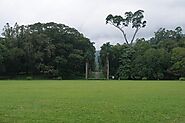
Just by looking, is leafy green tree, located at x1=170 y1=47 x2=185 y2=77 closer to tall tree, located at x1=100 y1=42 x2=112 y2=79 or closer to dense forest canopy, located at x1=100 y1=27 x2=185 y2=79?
dense forest canopy, located at x1=100 y1=27 x2=185 y2=79

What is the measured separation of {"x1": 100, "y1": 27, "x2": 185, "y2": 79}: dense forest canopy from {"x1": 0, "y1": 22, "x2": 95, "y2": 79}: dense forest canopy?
21.3 feet

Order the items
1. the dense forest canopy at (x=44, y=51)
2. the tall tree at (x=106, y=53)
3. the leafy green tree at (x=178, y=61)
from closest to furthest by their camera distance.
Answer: the leafy green tree at (x=178, y=61) < the dense forest canopy at (x=44, y=51) < the tall tree at (x=106, y=53)

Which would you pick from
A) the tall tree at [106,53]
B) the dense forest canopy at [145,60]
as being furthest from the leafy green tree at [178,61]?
the tall tree at [106,53]

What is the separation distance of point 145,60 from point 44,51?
2621 centimetres

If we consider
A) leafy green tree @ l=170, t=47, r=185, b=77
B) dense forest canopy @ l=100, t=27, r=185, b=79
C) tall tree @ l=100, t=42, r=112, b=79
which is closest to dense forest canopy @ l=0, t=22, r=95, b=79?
tall tree @ l=100, t=42, r=112, b=79

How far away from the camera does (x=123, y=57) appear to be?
105938 millimetres

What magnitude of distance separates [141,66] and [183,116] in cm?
8318

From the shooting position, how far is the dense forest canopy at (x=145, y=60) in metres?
98.6

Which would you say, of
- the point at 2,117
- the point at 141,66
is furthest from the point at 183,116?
the point at 141,66

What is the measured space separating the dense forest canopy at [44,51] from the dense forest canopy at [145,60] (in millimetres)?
6478

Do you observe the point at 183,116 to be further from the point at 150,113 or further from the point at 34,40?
the point at 34,40

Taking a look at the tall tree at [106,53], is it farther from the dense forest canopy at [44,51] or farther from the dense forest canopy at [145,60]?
the dense forest canopy at [44,51]

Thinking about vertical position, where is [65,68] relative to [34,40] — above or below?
below

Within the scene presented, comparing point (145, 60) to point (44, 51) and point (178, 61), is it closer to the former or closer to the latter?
point (178, 61)
